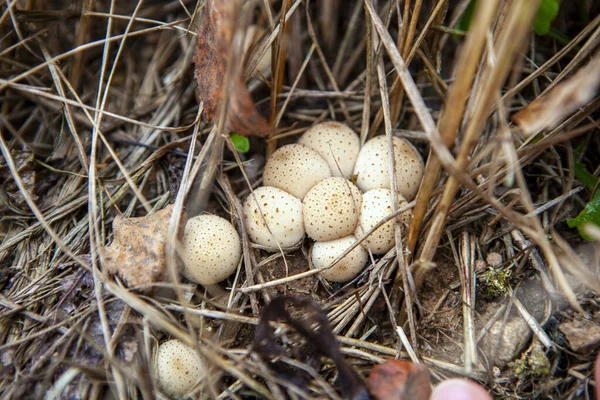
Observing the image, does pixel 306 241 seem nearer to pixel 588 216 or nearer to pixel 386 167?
pixel 386 167

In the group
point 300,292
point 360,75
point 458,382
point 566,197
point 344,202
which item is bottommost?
point 300,292

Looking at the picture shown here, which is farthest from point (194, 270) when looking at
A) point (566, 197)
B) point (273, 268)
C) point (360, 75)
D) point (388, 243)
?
point (566, 197)

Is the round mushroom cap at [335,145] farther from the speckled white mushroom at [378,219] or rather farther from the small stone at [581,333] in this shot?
the small stone at [581,333]

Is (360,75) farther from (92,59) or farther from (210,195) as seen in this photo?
(92,59)

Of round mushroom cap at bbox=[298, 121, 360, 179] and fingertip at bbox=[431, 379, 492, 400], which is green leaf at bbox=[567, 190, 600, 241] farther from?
round mushroom cap at bbox=[298, 121, 360, 179]

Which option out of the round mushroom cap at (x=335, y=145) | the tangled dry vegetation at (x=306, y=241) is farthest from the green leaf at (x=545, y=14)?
the round mushroom cap at (x=335, y=145)
